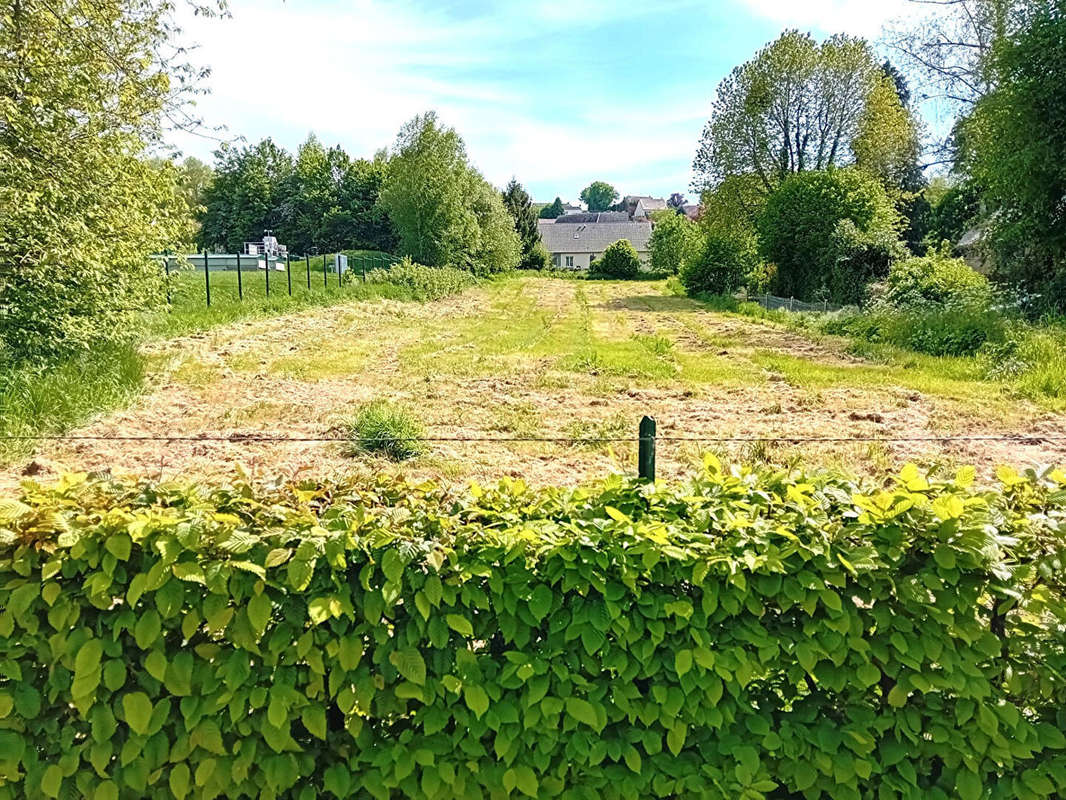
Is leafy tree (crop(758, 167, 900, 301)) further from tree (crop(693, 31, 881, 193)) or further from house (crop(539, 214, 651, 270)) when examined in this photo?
house (crop(539, 214, 651, 270))

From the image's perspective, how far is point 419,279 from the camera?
110 feet

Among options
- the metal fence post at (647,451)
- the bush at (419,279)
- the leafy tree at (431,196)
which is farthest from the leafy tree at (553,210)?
the metal fence post at (647,451)

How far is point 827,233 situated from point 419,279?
1779 centimetres

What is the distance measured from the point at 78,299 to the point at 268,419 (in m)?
3.35

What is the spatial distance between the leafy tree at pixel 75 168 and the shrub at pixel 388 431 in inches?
173

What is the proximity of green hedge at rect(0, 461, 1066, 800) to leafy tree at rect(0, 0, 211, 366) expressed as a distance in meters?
8.01

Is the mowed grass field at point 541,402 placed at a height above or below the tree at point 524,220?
below

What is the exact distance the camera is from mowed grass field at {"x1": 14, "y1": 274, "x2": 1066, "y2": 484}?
7594mm

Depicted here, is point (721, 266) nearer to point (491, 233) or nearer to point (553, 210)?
point (491, 233)

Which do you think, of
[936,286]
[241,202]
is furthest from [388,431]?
[241,202]

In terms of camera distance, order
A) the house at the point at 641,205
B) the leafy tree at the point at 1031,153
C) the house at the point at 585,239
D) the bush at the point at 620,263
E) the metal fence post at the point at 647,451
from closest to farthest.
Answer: the metal fence post at the point at 647,451, the leafy tree at the point at 1031,153, the bush at the point at 620,263, the house at the point at 585,239, the house at the point at 641,205

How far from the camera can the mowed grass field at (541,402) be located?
7.59m

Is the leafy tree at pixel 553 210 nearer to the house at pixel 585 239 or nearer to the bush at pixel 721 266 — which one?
the house at pixel 585 239

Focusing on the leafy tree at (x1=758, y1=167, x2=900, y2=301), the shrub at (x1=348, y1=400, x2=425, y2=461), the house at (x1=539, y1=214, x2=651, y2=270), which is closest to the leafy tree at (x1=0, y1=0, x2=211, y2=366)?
the shrub at (x1=348, y1=400, x2=425, y2=461)
